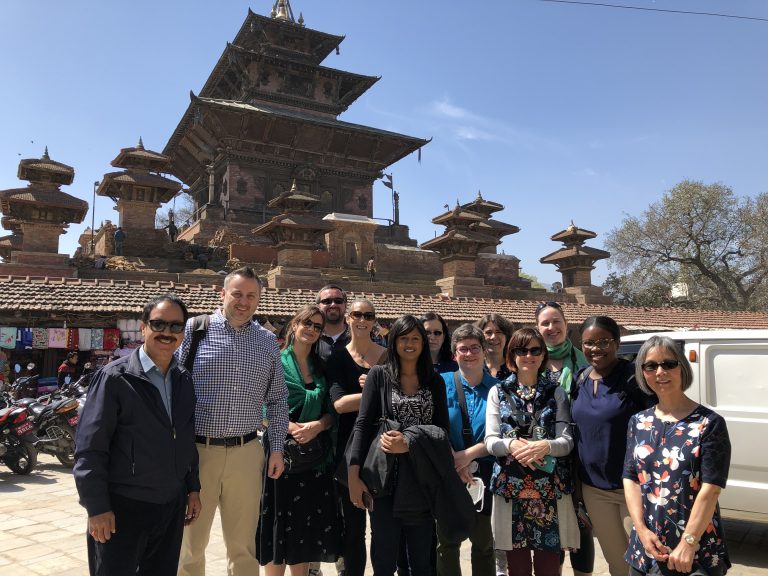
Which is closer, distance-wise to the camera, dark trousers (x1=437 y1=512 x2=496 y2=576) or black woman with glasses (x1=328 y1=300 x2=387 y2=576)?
dark trousers (x1=437 y1=512 x2=496 y2=576)

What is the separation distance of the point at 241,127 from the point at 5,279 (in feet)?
58.1

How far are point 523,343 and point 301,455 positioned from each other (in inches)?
60.8

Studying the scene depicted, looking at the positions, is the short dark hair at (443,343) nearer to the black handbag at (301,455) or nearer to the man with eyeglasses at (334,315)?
the man with eyeglasses at (334,315)

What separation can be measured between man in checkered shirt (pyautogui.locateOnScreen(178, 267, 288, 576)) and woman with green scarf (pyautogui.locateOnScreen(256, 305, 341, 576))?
0.21 m

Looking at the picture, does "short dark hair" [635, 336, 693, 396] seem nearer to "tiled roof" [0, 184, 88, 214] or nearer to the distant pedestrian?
"tiled roof" [0, 184, 88, 214]

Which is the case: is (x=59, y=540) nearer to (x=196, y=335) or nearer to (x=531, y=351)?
(x=196, y=335)

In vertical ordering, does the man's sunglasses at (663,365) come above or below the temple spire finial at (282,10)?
below

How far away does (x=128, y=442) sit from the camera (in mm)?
2596

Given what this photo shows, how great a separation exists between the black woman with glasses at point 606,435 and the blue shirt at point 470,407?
1.84ft

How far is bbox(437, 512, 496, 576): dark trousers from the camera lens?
3369 millimetres

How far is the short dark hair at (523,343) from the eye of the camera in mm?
3305

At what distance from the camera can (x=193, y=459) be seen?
2910 mm

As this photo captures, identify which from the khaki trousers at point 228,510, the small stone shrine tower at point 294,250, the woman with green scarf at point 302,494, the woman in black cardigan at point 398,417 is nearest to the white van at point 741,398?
the woman in black cardigan at point 398,417

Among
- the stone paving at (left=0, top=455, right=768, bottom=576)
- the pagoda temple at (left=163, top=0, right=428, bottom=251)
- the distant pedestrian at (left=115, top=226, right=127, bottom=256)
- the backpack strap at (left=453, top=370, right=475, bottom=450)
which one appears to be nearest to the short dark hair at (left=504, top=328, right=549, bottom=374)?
the backpack strap at (left=453, top=370, right=475, bottom=450)
